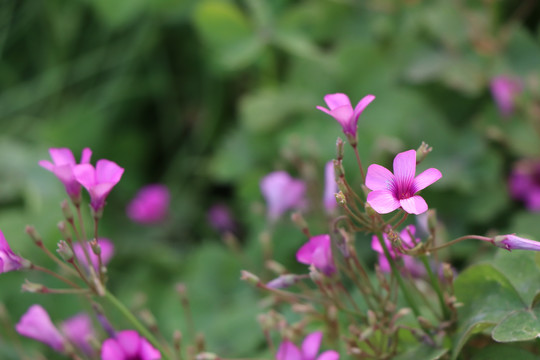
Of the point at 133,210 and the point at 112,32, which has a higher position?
the point at 112,32

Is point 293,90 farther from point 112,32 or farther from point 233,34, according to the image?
point 112,32

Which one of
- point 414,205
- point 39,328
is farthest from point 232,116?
point 414,205

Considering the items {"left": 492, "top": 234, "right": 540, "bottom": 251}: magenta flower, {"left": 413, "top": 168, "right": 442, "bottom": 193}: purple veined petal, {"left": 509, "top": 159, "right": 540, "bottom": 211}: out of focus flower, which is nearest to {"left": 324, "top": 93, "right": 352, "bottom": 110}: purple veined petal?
{"left": 413, "top": 168, "right": 442, "bottom": 193}: purple veined petal

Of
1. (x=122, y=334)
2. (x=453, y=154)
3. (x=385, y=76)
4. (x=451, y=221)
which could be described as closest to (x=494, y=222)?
(x=451, y=221)

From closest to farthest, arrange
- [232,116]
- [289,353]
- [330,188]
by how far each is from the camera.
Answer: [289,353] → [330,188] → [232,116]

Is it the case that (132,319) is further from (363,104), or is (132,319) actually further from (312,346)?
(363,104)

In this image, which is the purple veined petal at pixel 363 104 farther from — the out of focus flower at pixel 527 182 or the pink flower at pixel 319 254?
the out of focus flower at pixel 527 182
